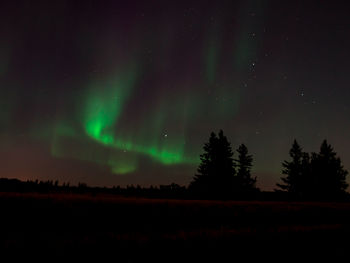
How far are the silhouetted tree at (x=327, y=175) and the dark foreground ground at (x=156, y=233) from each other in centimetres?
3435

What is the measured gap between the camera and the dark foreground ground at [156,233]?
6.95m

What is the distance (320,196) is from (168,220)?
4424 cm

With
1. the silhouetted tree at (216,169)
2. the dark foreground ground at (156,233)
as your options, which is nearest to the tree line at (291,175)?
the silhouetted tree at (216,169)

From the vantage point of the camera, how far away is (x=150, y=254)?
690 cm

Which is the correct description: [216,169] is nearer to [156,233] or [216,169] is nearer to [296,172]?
[296,172]

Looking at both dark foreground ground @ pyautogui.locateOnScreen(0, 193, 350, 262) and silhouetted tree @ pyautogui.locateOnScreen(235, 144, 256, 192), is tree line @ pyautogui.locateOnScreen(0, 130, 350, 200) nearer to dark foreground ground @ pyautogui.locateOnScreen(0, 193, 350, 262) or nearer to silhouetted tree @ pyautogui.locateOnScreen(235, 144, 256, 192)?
silhouetted tree @ pyautogui.locateOnScreen(235, 144, 256, 192)

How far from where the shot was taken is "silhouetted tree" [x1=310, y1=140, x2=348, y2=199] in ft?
161

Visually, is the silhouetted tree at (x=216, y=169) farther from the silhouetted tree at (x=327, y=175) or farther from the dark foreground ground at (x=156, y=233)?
the dark foreground ground at (x=156, y=233)

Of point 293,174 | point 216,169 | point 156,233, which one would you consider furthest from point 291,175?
point 156,233

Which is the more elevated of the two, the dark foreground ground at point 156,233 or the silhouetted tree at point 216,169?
the silhouetted tree at point 216,169

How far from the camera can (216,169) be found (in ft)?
157

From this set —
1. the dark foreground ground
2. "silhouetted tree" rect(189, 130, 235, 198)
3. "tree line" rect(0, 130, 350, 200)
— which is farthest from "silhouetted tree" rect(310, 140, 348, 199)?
the dark foreground ground

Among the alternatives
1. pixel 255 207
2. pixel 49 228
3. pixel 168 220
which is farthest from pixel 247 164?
pixel 49 228

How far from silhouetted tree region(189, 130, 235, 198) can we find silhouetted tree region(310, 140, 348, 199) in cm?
1600
